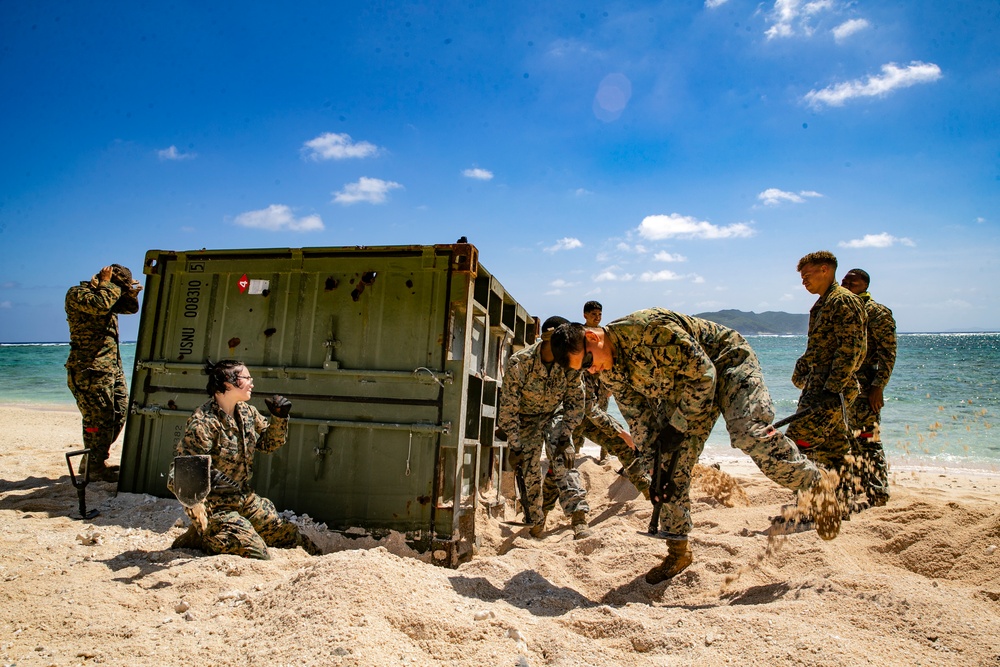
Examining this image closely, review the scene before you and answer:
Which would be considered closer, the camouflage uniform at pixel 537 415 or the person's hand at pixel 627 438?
the camouflage uniform at pixel 537 415

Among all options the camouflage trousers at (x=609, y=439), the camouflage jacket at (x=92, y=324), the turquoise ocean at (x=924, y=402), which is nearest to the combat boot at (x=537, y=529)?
the camouflage trousers at (x=609, y=439)

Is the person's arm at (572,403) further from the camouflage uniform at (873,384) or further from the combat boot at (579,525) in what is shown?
the camouflage uniform at (873,384)

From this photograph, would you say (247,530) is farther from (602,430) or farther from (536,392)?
(602,430)

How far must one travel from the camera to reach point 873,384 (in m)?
4.74

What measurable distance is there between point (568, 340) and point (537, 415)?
1525 mm

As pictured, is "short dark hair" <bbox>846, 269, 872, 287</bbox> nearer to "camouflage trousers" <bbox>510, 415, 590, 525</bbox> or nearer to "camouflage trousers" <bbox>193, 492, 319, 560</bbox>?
"camouflage trousers" <bbox>510, 415, 590, 525</bbox>

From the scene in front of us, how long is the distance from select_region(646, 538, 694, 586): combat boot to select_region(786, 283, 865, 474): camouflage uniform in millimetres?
1332

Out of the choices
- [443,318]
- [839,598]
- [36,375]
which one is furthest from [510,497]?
[36,375]

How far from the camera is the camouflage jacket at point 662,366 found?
10.8 feet

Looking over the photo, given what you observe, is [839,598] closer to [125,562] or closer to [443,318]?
[443,318]

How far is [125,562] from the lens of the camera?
3248mm

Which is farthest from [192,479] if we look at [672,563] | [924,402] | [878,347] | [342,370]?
[924,402]

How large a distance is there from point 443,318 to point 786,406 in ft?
57.9

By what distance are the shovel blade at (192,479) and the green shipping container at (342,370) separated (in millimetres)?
1021
